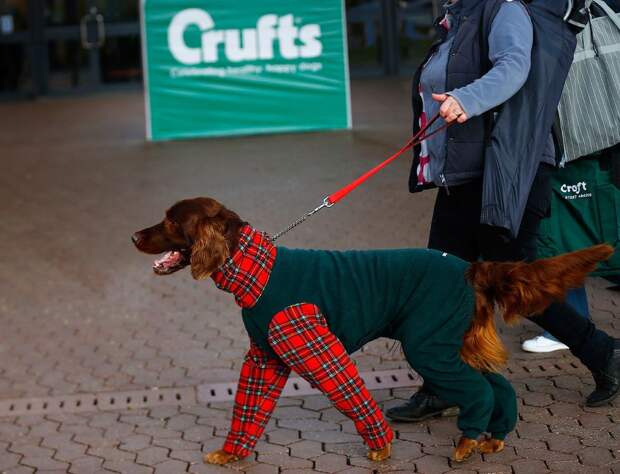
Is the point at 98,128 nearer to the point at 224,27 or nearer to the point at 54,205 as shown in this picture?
the point at 224,27

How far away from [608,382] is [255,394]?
5.16ft

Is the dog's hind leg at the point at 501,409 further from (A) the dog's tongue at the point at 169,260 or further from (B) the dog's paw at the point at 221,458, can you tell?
(A) the dog's tongue at the point at 169,260

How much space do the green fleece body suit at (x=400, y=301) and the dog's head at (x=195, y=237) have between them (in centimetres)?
23

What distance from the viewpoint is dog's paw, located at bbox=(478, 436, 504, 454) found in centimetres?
451

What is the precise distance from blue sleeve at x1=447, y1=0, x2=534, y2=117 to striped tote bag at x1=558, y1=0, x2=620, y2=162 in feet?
1.76

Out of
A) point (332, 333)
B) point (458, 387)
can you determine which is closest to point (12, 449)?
point (332, 333)

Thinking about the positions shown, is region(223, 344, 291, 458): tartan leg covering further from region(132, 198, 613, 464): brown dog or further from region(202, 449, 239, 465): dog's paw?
region(132, 198, 613, 464): brown dog

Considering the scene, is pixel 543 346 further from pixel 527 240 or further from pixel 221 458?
pixel 221 458

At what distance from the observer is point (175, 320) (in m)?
6.95

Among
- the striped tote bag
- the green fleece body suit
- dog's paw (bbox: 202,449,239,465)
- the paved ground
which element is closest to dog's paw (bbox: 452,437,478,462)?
the paved ground

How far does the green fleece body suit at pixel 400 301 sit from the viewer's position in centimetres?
419

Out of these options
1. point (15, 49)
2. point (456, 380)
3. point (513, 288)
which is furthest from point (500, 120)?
point (15, 49)

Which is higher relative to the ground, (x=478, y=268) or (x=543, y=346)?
(x=478, y=268)

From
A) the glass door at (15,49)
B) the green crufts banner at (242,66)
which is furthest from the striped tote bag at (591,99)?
the glass door at (15,49)
